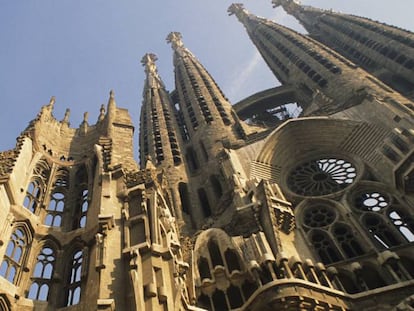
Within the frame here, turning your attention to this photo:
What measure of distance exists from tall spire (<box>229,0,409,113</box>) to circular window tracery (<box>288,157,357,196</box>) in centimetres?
336

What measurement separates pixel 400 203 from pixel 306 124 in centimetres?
660

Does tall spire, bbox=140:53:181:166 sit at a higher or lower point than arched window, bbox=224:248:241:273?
higher

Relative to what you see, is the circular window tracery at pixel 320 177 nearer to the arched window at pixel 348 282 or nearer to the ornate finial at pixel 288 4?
the arched window at pixel 348 282

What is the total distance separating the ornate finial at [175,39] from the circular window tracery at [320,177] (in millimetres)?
32113

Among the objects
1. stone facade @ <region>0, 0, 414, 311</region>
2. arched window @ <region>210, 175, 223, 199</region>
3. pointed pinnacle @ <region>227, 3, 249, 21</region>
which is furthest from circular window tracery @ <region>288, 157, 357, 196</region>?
pointed pinnacle @ <region>227, 3, 249, 21</region>

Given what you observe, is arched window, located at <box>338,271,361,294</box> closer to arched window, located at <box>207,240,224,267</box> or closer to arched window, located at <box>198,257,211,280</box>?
arched window, located at <box>207,240,224,267</box>

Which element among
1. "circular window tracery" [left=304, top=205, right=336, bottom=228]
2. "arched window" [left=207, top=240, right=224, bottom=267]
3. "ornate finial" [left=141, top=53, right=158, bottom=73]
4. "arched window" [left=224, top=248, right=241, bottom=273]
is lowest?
"arched window" [left=224, top=248, right=241, bottom=273]

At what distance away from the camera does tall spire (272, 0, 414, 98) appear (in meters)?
32.7

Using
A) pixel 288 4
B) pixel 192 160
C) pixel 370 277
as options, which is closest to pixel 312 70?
pixel 192 160

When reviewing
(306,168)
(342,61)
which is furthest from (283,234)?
(342,61)

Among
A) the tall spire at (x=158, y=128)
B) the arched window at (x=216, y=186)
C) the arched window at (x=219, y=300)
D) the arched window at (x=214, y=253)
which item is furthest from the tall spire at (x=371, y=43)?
the arched window at (x=219, y=300)

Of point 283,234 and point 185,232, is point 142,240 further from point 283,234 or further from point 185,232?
point 185,232

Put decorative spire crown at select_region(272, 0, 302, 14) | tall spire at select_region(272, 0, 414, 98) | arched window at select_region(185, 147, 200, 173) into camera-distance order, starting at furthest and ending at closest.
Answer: decorative spire crown at select_region(272, 0, 302, 14)
tall spire at select_region(272, 0, 414, 98)
arched window at select_region(185, 147, 200, 173)

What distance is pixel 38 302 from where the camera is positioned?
464 inches
